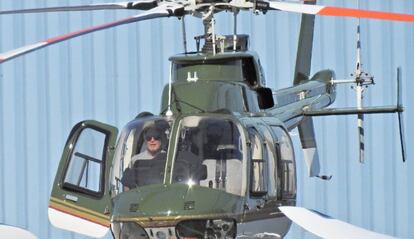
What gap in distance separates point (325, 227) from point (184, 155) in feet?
3.54

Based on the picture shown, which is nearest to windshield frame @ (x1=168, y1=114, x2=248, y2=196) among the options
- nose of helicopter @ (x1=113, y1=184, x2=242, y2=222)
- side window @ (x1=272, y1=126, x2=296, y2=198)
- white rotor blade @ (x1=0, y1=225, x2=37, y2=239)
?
nose of helicopter @ (x1=113, y1=184, x2=242, y2=222)

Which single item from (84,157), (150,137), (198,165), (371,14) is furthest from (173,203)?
(371,14)

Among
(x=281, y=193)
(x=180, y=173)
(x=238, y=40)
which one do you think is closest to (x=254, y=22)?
(x=238, y=40)

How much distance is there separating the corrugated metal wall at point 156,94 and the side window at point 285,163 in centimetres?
392

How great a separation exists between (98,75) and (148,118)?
191 inches

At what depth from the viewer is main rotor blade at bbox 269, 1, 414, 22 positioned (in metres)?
7.33

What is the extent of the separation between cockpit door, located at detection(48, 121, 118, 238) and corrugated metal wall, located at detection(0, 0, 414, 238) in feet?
14.3

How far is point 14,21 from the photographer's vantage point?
12891mm

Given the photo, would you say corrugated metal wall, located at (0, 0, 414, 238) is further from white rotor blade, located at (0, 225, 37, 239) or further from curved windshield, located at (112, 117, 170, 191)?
curved windshield, located at (112, 117, 170, 191)

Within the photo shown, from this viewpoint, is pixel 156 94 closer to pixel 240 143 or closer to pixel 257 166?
pixel 257 166

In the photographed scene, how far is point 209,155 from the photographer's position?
776 centimetres

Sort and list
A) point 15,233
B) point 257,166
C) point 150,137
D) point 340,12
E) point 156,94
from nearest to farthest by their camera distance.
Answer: point 340,12, point 150,137, point 257,166, point 15,233, point 156,94

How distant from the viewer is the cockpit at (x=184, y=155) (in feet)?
25.1

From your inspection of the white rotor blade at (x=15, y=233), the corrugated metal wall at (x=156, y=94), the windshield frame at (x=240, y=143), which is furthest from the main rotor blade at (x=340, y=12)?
the corrugated metal wall at (x=156, y=94)
